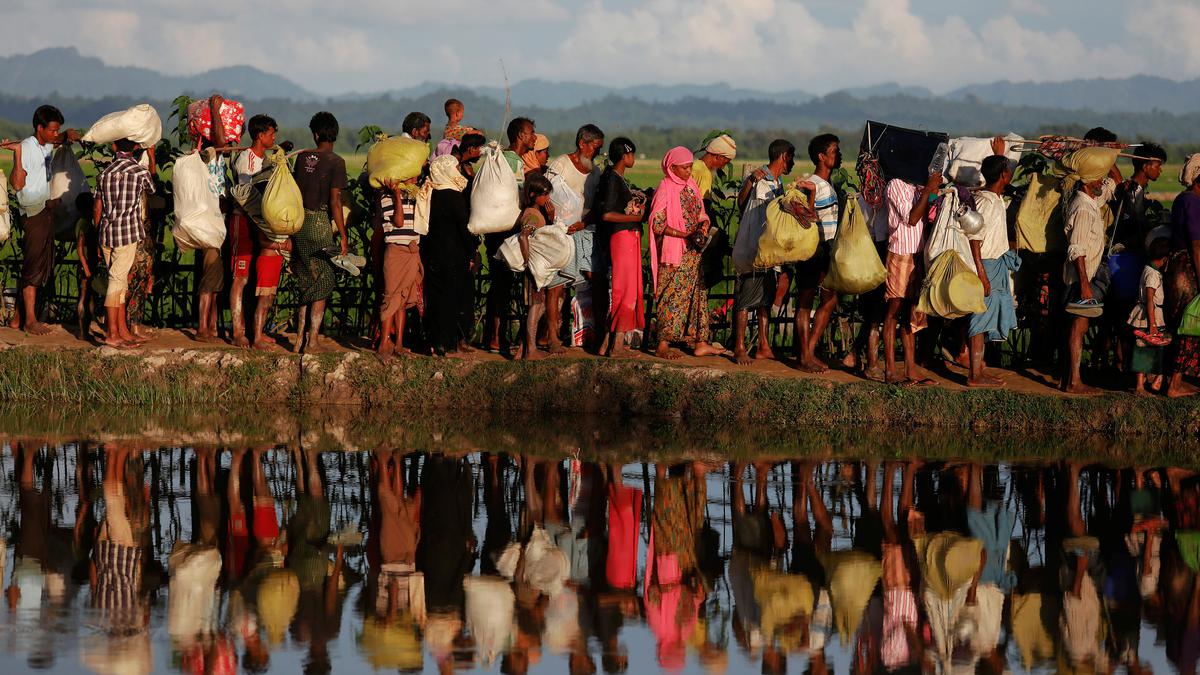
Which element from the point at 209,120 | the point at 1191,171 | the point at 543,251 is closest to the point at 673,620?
the point at 543,251

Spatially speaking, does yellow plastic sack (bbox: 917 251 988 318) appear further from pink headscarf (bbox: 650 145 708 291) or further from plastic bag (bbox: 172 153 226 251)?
plastic bag (bbox: 172 153 226 251)

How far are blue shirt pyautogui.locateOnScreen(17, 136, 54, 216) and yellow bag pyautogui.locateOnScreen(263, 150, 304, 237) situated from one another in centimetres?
198

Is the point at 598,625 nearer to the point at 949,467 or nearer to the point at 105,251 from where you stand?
the point at 949,467

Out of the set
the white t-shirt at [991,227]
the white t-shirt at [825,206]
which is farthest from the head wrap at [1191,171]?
the white t-shirt at [825,206]

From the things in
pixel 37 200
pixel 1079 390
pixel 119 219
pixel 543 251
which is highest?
pixel 37 200

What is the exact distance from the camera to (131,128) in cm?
1203

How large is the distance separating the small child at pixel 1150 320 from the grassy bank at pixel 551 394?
15.6 inches

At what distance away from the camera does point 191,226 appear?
476 inches

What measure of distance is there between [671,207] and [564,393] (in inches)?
64.4

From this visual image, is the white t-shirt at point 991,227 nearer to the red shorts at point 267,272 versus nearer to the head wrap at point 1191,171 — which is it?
the head wrap at point 1191,171

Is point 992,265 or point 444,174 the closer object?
point 992,265

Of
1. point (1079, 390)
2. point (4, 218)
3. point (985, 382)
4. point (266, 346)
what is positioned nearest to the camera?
point (1079, 390)

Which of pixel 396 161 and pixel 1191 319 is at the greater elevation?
pixel 396 161

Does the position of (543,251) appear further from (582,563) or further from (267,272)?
(582,563)
